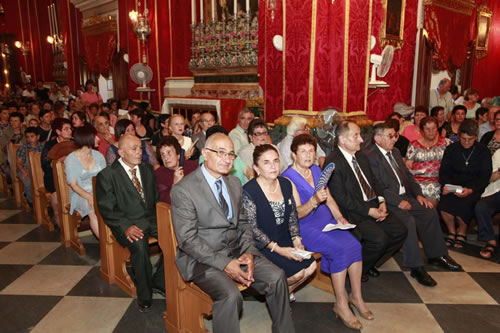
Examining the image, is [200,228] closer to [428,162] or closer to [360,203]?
[360,203]

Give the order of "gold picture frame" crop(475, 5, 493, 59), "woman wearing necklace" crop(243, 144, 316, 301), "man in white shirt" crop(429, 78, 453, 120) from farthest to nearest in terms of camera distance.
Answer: "gold picture frame" crop(475, 5, 493, 59) < "man in white shirt" crop(429, 78, 453, 120) < "woman wearing necklace" crop(243, 144, 316, 301)

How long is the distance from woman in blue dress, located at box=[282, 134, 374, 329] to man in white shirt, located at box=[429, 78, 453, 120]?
19.9ft

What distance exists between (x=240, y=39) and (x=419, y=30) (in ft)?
11.3

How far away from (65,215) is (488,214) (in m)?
4.64

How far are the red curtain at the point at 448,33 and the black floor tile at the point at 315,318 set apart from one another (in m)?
6.43

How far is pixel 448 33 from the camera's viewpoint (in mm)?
8422

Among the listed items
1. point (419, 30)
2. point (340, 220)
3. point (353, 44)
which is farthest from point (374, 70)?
point (340, 220)

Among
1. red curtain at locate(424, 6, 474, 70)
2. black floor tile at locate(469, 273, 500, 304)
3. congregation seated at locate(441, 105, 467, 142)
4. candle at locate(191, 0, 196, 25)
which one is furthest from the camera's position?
candle at locate(191, 0, 196, 25)

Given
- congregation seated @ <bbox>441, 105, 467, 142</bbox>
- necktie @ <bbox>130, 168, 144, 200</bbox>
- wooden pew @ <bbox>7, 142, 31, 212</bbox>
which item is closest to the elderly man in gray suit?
necktie @ <bbox>130, 168, 144, 200</bbox>

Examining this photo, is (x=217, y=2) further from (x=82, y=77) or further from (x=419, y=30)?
(x=82, y=77)

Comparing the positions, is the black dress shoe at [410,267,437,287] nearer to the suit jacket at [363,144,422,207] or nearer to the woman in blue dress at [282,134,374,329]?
the suit jacket at [363,144,422,207]

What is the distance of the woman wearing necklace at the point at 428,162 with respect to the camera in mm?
4555

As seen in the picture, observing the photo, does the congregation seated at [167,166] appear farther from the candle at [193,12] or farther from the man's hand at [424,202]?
the candle at [193,12]

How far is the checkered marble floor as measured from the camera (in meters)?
2.93
